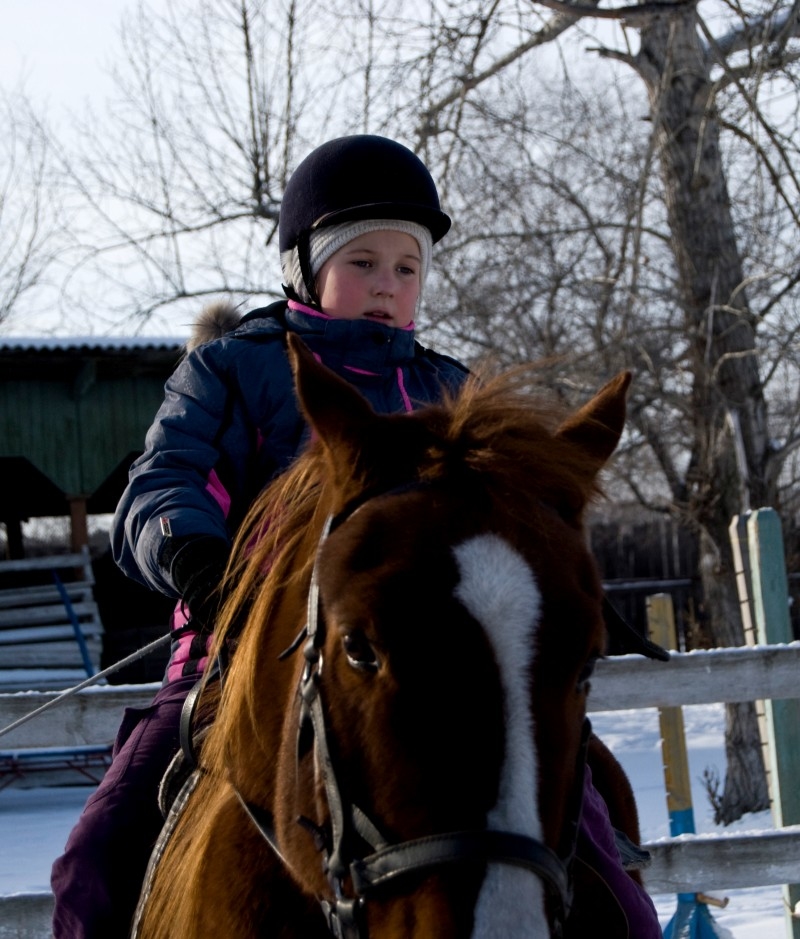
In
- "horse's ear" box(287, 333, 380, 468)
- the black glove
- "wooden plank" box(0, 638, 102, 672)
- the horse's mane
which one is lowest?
"wooden plank" box(0, 638, 102, 672)

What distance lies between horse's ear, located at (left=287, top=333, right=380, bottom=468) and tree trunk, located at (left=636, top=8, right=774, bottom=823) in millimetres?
7282

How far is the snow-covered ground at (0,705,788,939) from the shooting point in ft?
19.8

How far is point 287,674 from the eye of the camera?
173 centimetres

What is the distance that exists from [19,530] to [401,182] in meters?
14.6

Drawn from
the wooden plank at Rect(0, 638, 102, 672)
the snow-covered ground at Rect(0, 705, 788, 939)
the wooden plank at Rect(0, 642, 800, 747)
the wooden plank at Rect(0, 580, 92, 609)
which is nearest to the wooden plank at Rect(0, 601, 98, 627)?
the wooden plank at Rect(0, 580, 92, 609)

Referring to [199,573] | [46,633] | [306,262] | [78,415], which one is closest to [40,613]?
[46,633]

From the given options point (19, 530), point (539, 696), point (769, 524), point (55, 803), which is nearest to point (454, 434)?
point (539, 696)

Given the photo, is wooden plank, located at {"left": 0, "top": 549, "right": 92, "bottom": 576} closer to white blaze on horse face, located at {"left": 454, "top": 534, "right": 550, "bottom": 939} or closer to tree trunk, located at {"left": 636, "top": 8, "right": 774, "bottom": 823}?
tree trunk, located at {"left": 636, "top": 8, "right": 774, "bottom": 823}

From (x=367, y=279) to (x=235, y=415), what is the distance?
0.45m

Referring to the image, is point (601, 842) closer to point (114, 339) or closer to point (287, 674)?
point (287, 674)

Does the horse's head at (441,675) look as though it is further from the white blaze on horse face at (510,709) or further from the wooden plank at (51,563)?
the wooden plank at (51,563)

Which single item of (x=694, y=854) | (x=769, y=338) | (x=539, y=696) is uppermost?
(x=769, y=338)

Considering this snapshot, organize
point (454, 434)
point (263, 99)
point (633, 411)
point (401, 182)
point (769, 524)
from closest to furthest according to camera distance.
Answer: point (454, 434), point (401, 182), point (769, 524), point (633, 411), point (263, 99)

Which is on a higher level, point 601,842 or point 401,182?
point 401,182
